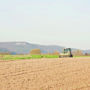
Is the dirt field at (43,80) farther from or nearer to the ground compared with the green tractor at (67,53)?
nearer to the ground

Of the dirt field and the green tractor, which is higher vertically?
the green tractor

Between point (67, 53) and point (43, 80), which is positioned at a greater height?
point (67, 53)

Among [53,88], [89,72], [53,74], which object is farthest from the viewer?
[89,72]

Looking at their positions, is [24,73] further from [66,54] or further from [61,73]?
[66,54]

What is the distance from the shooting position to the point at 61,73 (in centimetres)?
1805

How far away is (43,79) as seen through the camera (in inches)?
615

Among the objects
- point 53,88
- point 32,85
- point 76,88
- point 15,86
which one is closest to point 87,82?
point 76,88

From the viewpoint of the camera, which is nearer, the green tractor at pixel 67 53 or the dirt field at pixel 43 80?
the dirt field at pixel 43 80

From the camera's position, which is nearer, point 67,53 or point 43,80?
point 43,80

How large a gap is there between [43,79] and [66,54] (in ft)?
72.4

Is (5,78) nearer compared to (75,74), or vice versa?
(5,78)

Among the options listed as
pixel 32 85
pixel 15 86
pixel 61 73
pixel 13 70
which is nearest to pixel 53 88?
pixel 32 85

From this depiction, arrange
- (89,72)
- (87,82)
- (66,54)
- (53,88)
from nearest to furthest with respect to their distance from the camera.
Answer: (53,88), (87,82), (89,72), (66,54)

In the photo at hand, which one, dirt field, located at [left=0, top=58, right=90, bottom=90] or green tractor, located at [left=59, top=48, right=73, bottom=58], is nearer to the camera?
dirt field, located at [left=0, top=58, right=90, bottom=90]
